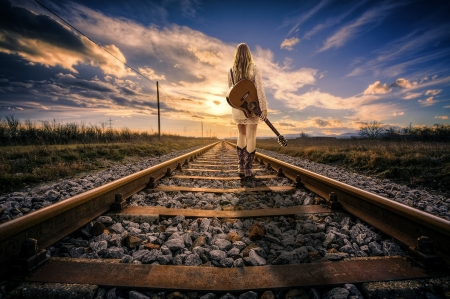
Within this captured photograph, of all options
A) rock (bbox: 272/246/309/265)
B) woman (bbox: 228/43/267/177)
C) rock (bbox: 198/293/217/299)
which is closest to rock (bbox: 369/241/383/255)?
rock (bbox: 272/246/309/265)

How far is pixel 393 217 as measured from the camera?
6.17 ft

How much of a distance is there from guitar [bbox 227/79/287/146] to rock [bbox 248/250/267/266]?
2886mm

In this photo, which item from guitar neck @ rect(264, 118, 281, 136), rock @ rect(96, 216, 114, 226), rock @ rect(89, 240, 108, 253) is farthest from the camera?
guitar neck @ rect(264, 118, 281, 136)

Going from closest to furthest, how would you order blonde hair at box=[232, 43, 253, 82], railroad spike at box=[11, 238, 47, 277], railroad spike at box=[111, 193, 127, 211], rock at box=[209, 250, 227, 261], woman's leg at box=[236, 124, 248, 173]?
railroad spike at box=[11, 238, 47, 277]
rock at box=[209, 250, 227, 261]
railroad spike at box=[111, 193, 127, 211]
blonde hair at box=[232, 43, 253, 82]
woman's leg at box=[236, 124, 248, 173]

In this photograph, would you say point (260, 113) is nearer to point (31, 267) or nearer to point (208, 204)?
point (208, 204)

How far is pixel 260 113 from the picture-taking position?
160 inches

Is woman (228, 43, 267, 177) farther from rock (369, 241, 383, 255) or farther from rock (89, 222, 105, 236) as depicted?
rock (89, 222, 105, 236)

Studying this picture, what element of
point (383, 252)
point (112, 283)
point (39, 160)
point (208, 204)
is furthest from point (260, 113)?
point (39, 160)

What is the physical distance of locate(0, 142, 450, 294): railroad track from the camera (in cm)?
129

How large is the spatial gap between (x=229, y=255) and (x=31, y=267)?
1.20 metres

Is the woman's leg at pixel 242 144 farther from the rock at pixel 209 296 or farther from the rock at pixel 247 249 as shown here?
the rock at pixel 209 296

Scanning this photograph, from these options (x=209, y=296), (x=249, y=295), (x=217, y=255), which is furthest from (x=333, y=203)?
(x=209, y=296)

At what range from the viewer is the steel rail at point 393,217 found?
147 centimetres

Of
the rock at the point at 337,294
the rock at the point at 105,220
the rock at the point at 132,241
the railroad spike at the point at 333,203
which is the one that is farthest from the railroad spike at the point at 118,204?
the railroad spike at the point at 333,203
